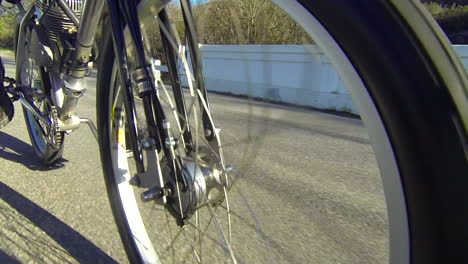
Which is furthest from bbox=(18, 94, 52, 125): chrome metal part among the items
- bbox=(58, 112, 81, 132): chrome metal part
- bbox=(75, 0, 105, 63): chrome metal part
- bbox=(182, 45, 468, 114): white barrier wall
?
bbox=(182, 45, 468, 114): white barrier wall

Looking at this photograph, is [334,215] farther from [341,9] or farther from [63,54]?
[63,54]

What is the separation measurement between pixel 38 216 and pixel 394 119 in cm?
189

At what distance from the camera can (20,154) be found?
287 cm

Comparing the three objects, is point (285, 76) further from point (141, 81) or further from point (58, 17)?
point (58, 17)

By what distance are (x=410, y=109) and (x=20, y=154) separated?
310 cm

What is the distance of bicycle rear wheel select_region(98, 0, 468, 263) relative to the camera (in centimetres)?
51

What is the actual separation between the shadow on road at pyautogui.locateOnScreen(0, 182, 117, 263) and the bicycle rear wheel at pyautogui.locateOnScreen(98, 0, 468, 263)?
1302 mm

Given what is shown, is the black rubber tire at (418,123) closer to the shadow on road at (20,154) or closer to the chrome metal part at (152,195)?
the chrome metal part at (152,195)

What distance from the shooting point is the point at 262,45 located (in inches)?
36.1

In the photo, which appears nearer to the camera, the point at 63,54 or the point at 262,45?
the point at 262,45

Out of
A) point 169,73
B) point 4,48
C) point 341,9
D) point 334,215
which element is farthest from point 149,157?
point 4,48

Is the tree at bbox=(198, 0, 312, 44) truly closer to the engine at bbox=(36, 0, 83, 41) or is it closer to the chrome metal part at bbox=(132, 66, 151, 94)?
the chrome metal part at bbox=(132, 66, 151, 94)

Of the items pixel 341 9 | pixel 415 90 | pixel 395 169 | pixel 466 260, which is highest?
pixel 341 9

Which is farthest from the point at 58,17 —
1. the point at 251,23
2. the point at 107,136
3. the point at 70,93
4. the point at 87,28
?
the point at 251,23
